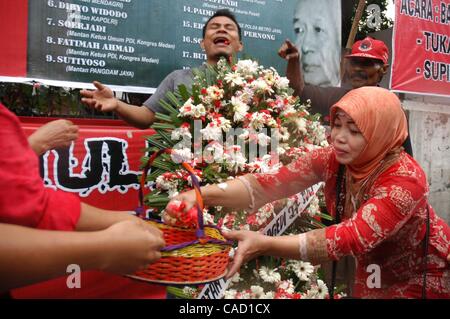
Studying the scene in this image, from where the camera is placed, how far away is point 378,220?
5.84ft

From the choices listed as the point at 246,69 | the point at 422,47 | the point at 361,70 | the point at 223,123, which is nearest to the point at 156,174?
the point at 223,123

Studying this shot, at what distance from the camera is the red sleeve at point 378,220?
1781mm

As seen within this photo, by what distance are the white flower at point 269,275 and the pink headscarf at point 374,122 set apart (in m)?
0.69

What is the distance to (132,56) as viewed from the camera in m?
3.92

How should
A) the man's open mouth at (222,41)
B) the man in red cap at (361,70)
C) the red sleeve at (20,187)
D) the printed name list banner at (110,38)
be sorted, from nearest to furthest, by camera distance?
1. the red sleeve at (20,187)
2. the printed name list banner at (110,38)
3. the man's open mouth at (222,41)
4. the man in red cap at (361,70)

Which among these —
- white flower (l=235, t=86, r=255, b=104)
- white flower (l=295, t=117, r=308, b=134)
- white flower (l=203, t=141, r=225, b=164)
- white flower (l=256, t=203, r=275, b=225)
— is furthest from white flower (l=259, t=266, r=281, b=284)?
white flower (l=235, t=86, r=255, b=104)

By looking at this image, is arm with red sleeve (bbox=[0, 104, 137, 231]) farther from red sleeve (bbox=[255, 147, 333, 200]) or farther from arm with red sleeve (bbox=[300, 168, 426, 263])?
red sleeve (bbox=[255, 147, 333, 200])

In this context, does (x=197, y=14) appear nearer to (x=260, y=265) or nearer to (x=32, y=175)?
(x=260, y=265)

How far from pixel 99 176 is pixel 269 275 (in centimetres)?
144

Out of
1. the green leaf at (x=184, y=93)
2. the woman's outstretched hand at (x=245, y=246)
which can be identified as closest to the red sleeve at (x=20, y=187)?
the woman's outstretched hand at (x=245, y=246)

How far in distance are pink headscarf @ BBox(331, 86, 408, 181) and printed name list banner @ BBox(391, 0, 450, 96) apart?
3.73 m

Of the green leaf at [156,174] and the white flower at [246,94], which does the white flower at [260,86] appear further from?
the green leaf at [156,174]

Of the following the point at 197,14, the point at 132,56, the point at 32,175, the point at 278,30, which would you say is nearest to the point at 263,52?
the point at 278,30

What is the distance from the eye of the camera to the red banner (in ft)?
9.40
